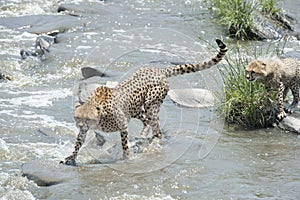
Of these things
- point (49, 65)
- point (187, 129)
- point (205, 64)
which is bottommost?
point (49, 65)

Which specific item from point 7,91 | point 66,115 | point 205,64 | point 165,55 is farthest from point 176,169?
point 165,55

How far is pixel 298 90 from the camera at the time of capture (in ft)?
29.8

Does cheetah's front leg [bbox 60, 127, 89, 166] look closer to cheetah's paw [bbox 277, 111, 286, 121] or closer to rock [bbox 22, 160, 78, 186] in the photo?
rock [bbox 22, 160, 78, 186]

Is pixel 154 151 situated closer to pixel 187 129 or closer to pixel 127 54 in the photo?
pixel 187 129

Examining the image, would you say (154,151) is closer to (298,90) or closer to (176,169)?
(176,169)

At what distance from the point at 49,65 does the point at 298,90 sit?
4.89 m

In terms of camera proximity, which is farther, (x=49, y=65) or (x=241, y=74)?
(x=49, y=65)

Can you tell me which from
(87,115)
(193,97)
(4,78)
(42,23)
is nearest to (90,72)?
(4,78)

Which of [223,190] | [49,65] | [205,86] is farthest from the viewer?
[49,65]

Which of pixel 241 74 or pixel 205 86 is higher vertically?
pixel 241 74

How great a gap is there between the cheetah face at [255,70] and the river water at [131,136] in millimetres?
719

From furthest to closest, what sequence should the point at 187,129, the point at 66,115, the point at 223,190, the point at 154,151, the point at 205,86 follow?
1. the point at 205,86
2. the point at 66,115
3. the point at 187,129
4. the point at 154,151
5. the point at 223,190

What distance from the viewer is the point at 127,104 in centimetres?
757

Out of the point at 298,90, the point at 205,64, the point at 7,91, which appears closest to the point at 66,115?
the point at 7,91
